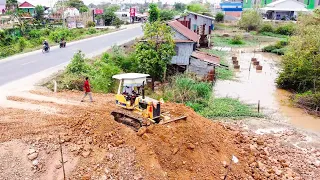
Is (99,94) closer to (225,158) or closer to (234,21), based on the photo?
(225,158)

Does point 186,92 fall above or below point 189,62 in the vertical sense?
below

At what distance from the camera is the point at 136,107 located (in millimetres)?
12594

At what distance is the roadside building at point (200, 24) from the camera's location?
133 ft

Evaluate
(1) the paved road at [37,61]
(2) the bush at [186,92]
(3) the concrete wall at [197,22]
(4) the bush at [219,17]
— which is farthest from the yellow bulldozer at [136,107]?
(4) the bush at [219,17]

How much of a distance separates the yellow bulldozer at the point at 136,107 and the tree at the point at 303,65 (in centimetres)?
1373

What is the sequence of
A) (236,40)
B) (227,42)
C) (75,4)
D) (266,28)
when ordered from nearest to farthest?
(236,40) → (227,42) → (266,28) → (75,4)

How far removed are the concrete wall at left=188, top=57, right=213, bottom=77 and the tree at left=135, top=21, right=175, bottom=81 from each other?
4649 millimetres

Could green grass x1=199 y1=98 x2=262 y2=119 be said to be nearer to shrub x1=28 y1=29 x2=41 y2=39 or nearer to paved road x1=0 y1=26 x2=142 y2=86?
paved road x1=0 y1=26 x2=142 y2=86

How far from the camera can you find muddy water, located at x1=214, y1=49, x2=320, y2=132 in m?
19.9

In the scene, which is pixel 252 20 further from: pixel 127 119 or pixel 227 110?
pixel 127 119

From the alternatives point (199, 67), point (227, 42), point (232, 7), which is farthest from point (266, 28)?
point (199, 67)

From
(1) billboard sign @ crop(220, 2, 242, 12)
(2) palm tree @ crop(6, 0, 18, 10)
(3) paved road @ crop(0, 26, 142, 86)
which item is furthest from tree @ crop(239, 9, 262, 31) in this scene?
(2) palm tree @ crop(6, 0, 18, 10)

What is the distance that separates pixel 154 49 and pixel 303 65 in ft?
34.8

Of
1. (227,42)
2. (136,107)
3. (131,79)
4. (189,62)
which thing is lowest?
(136,107)
